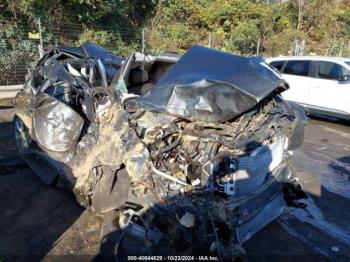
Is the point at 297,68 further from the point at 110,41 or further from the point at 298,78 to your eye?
the point at 110,41

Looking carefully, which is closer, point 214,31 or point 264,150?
point 264,150

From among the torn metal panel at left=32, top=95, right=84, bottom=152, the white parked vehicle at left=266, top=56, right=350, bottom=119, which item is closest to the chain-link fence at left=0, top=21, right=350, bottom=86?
the torn metal panel at left=32, top=95, right=84, bottom=152

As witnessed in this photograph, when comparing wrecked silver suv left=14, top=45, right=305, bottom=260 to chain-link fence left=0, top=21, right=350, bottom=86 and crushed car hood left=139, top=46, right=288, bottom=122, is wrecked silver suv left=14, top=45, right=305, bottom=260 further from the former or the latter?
chain-link fence left=0, top=21, right=350, bottom=86

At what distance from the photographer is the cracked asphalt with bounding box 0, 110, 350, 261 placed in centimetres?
337

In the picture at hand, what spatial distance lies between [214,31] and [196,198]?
17637 millimetres

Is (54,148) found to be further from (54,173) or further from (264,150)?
(264,150)

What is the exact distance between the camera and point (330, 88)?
8836 mm

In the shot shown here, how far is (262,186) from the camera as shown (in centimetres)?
333

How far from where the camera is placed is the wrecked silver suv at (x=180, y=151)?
2900 mm

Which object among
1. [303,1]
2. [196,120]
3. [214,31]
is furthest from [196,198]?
[303,1]

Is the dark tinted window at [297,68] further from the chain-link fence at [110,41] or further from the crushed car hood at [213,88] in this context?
the crushed car hood at [213,88]

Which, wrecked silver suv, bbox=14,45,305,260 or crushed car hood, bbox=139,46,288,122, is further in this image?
crushed car hood, bbox=139,46,288,122

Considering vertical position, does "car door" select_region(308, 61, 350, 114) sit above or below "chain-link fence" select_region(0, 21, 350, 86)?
below

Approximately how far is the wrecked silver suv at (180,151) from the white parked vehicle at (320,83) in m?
5.14
